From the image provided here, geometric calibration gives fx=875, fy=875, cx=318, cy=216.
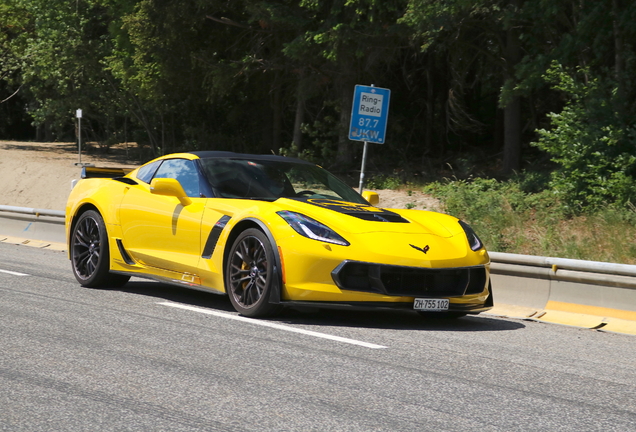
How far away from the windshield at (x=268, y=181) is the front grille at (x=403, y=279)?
4.51 feet

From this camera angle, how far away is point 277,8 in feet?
88.3

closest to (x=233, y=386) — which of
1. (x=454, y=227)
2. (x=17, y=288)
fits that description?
(x=454, y=227)

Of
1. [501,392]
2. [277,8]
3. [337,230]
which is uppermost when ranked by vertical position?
[277,8]

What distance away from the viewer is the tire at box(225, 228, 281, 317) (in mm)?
Answer: 7145

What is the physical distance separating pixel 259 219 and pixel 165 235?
1.37 metres

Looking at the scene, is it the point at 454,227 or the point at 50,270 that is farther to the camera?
the point at 50,270

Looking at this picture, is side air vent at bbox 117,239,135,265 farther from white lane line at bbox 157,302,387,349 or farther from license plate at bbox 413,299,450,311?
license plate at bbox 413,299,450,311

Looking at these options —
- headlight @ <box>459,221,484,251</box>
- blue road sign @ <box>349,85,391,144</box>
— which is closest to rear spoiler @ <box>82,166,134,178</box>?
blue road sign @ <box>349,85,391,144</box>

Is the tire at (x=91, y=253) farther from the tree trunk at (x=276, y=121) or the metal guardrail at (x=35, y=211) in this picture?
the tree trunk at (x=276, y=121)

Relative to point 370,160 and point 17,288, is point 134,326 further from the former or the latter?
point 370,160

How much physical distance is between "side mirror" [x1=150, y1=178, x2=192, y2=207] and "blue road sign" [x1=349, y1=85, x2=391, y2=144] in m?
5.24

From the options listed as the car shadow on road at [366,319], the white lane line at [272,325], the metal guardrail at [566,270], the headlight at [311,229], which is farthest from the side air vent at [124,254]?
the metal guardrail at [566,270]

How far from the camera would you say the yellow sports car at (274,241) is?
22.9 feet

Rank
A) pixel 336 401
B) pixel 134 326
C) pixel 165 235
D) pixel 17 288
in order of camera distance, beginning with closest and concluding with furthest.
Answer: pixel 336 401 → pixel 134 326 → pixel 165 235 → pixel 17 288
